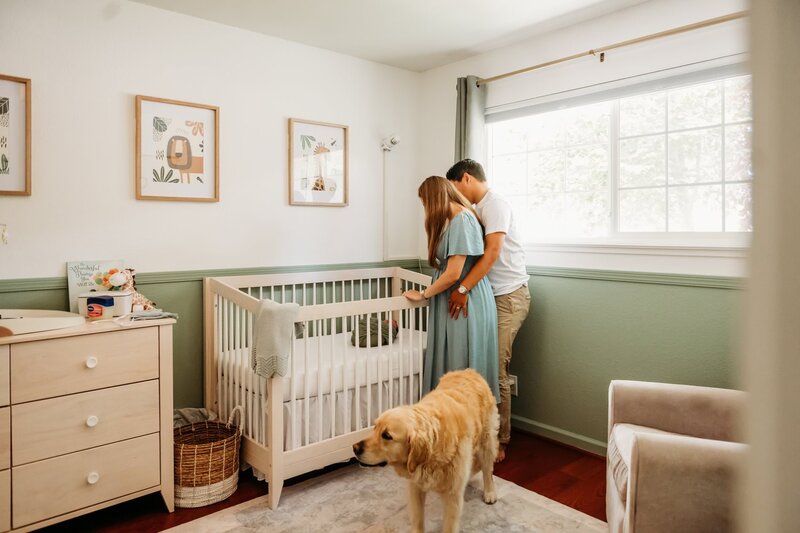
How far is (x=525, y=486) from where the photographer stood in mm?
2439

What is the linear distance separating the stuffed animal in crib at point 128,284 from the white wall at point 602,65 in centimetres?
209

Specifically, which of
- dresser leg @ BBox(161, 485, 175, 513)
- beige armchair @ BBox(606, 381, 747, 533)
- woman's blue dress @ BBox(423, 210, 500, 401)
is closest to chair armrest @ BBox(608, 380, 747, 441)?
beige armchair @ BBox(606, 381, 747, 533)

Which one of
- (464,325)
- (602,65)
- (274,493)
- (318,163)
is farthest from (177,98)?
(602,65)

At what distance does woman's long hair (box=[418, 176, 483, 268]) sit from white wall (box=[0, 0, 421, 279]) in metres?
0.93

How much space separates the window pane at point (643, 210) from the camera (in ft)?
8.56

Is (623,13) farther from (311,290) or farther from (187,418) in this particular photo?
(187,418)

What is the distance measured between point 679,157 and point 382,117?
6.24 feet

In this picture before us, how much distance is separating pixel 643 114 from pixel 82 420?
115 inches

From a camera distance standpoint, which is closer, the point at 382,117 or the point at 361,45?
the point at 361,45

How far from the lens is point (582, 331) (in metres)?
2.87

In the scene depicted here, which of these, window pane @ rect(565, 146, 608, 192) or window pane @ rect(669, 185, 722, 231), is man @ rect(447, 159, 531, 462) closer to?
window pane @ rect(565, 146, 608, 192)

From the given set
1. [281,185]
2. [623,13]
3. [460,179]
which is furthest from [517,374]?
[623,13]

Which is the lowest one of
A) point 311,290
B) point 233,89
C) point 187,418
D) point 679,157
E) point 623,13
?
point 187,418

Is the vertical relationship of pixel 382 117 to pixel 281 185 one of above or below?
above
